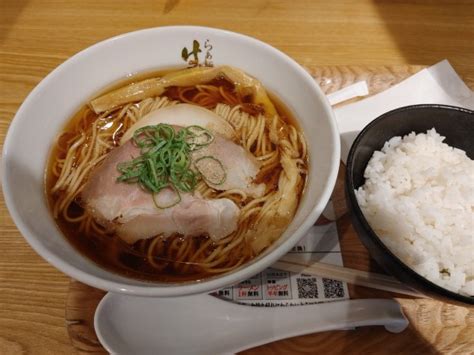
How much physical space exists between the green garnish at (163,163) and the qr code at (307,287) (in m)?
0.43

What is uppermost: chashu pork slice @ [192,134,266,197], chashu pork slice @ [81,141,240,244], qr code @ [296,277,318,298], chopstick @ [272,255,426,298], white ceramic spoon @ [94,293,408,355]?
chashu pork slice @ [192,134,266,197]

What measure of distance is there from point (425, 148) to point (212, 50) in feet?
2.68

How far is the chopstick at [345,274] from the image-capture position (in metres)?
1.15

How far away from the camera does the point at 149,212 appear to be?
3.55ft

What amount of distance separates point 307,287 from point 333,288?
0.26 ft

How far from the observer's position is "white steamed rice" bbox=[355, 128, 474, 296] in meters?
1.15

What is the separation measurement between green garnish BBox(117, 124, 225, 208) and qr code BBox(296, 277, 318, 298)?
430 mm

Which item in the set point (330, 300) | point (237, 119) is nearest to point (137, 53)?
point (237, 119)

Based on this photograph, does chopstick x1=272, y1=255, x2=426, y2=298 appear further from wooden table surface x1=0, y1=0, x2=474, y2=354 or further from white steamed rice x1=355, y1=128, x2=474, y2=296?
wooden table surface x1=0, y1=0, x2=474, y2=354

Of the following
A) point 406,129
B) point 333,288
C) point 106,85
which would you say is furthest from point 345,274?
point 106,85

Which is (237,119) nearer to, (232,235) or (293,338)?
(232,235)

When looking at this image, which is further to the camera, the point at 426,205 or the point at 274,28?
the point at 274,28

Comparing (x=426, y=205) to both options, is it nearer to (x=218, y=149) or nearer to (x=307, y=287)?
(x=307, y=287)

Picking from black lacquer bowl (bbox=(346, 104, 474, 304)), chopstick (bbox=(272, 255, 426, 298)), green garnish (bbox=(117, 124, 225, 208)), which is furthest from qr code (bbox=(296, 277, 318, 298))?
green garnish (bbox=(117, 124, 225, 208))
